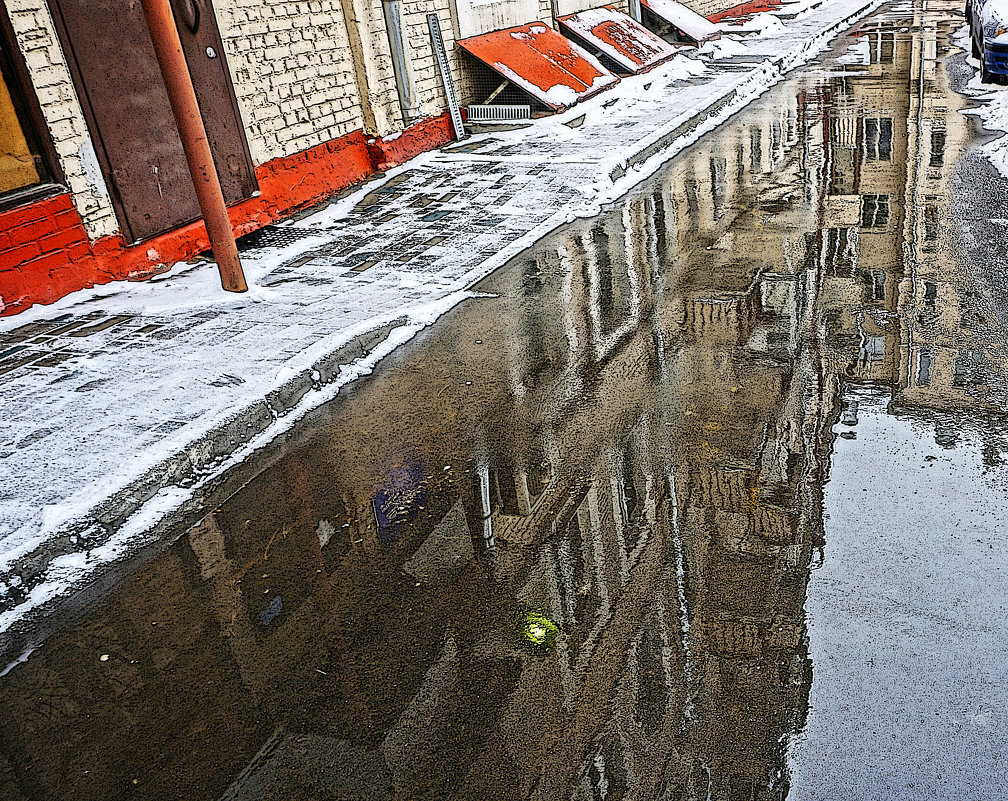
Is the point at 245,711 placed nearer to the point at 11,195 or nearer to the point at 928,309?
the point at 928,309

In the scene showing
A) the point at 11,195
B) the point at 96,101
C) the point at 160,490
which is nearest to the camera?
the point at 160,490

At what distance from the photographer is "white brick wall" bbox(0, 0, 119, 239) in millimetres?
7004

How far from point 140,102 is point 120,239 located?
1277 millimetres

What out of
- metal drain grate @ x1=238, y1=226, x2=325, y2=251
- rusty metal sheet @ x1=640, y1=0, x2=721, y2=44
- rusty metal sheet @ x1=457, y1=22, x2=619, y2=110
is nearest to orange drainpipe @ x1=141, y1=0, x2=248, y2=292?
metal drain grate @ x1=238, y1=226, x2=325, y2=251

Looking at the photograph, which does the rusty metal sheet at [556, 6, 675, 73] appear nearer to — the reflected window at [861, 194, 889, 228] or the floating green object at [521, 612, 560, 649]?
the reflected window at [861, 194, 889, 228]

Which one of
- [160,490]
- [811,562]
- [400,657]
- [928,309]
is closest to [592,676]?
[400,657]

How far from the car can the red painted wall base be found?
9634 mm

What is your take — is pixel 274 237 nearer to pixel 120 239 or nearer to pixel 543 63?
pixel 120 239

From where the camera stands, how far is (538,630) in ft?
11.2

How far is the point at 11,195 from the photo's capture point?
690cm

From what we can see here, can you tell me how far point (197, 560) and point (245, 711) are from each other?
109 cm


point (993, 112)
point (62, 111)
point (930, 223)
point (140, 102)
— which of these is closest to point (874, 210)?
point (930, 223)

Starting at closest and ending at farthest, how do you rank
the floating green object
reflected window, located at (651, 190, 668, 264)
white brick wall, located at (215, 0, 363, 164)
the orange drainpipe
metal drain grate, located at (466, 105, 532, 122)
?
the floating green object
the orange drainpipe
reflected window, located at (651, 190, 668, 264)
white brick wall, located at (215, 0, 363, 164)
metal drain grate, located at (466, 105, 532, 122)

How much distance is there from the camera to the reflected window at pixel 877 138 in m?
10.4
